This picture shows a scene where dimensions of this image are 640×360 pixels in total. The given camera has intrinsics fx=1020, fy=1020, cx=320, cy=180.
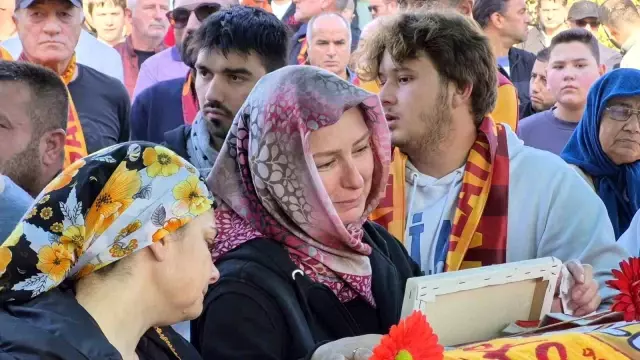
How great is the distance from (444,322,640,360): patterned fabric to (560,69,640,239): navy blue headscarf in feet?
7.53

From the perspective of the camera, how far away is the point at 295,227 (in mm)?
2445

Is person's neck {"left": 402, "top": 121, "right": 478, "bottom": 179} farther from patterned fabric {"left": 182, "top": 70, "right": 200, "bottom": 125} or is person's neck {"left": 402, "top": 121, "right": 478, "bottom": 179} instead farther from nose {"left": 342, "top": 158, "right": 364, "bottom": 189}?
patterned fabric {"left": 182, "top": 70, "right": 200, "bottom": 125}

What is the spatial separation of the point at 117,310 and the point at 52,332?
0.16 meters

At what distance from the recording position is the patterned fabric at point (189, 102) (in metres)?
4.83

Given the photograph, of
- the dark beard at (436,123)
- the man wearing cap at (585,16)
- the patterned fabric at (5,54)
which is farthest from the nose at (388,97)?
the man wearing cap at (585,16)

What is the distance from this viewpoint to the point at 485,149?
334cm

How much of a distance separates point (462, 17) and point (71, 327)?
2.01 metres

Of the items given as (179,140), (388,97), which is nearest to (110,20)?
(179,140)

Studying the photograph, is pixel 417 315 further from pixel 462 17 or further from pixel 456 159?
pixel 462 17

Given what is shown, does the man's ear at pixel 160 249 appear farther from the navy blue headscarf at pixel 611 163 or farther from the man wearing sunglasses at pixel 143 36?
the man wearing sunglasses at pixel 143 36

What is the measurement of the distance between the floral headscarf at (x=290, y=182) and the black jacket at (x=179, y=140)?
1.47m

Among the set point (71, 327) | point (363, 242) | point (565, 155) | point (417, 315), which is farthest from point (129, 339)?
point (565, 155)

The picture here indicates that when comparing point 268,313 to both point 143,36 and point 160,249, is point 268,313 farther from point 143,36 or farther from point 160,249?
point 143,36

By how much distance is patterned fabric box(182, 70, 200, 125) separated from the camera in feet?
15.9
